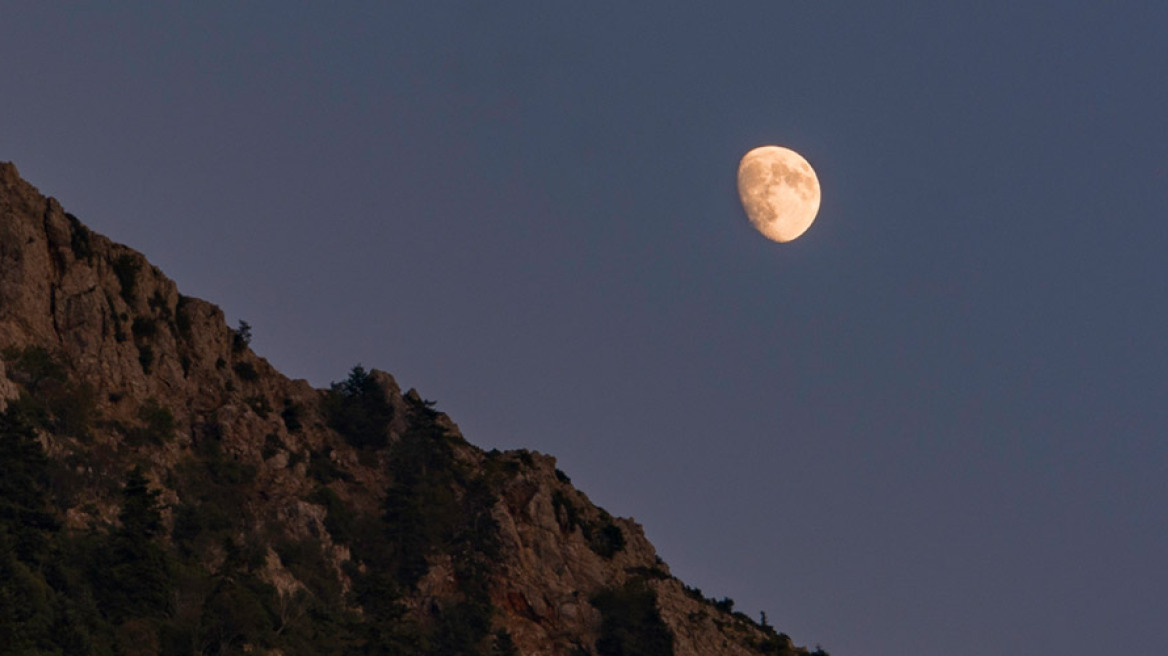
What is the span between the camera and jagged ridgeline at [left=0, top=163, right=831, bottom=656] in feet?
290

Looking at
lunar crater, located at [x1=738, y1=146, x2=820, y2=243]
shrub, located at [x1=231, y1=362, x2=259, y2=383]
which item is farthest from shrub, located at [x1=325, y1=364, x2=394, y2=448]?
lunar crater, located at [x1=738, y1=146, x2=820, y2=243]

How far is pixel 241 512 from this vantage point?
346ft

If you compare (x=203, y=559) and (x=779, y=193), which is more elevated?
(x=779, y=193)

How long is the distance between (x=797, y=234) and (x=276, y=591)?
170ft

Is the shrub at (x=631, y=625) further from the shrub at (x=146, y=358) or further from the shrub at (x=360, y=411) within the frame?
the shrub at (x=146, y=358)

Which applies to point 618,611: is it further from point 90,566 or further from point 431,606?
point 90,566

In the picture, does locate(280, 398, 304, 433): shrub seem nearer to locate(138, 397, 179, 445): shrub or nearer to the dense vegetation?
the dense vegetation

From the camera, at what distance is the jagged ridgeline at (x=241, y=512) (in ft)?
290

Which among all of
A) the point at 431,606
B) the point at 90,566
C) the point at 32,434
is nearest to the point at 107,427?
the point at 32,434

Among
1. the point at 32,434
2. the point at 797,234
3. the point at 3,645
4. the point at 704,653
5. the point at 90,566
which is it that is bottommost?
the point at 3,645

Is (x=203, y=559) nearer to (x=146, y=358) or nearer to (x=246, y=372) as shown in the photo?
(x=146, y=358)

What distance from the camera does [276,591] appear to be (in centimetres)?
9750

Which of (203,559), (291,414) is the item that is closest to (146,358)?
(291,414)

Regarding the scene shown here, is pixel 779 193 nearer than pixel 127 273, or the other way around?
pixel 127 273
